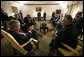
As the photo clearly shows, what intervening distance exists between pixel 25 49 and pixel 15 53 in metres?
0.63

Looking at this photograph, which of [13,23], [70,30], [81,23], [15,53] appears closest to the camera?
[70,30]

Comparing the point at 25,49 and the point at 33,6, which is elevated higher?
the point at 33,6

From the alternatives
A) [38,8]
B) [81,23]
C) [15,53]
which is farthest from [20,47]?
[38,8]

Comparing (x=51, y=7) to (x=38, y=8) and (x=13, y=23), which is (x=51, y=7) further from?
(x=13, y=23)

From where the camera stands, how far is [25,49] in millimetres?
1145

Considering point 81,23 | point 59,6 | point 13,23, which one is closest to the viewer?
point 13,23

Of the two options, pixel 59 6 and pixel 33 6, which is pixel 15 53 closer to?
pixel 33 6

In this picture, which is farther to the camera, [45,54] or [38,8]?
[38,8]

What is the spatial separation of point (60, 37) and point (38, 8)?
759 cm

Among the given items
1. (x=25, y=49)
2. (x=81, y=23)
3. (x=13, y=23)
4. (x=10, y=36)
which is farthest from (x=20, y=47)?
(x=81, y=23)

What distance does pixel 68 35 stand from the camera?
3.20 ft

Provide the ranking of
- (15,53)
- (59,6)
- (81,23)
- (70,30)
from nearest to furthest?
1. (70,30)
2. (15,53)
3. (81,23)
4. (59,6)

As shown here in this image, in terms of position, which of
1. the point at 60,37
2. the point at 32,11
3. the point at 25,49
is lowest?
the point at 25,49

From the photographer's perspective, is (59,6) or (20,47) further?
(59,6)
